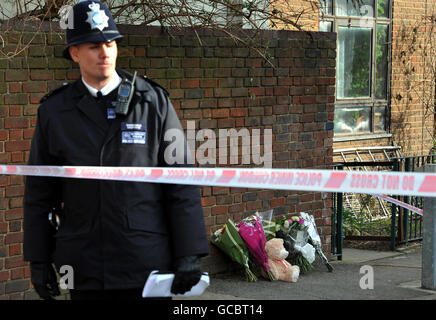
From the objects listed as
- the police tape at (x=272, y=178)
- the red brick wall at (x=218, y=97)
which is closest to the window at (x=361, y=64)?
the red brick wall at (x=218, y=97)

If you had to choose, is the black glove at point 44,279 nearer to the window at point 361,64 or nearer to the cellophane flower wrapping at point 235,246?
the cellophane flower wrapping at point 235,246

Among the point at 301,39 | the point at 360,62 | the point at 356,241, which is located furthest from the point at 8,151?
the point at 360,62

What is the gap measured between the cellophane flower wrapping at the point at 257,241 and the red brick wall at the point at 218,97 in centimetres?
40

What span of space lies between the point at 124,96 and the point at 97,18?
0.39 m

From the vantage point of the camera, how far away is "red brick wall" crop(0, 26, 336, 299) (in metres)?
6.01

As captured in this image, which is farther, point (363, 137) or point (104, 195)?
point (363, 137)

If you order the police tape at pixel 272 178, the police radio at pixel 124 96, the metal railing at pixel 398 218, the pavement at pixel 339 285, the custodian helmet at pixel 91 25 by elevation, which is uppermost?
the custodian helmet at pixel 91 25

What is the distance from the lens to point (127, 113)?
3.36m

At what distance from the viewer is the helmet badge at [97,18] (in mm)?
3391

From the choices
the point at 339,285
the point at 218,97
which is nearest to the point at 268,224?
the point at 339,285

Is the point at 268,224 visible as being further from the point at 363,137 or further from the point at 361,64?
the point at 361,64

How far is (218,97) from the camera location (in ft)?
24.1

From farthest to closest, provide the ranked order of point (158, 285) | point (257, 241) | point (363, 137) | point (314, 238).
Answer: point (363, 137)
point (314, 238)
point (257, 241)
point (158, 285)
